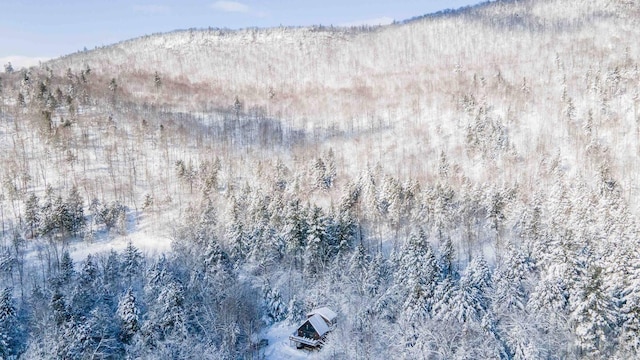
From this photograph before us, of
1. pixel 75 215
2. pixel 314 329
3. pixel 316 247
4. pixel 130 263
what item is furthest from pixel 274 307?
pixel 75 215

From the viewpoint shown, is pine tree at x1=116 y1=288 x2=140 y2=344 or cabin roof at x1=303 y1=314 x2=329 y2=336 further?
cabin roof at x1=303 y1=314 x2=329 y2=336

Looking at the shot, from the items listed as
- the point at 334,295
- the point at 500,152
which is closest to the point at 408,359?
the point at 334,295

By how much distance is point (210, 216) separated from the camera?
237 feet

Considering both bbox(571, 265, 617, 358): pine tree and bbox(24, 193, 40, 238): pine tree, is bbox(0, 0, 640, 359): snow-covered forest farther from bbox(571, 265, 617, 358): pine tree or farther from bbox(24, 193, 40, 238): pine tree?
bbox(24, 193, 40, 238): pine tree

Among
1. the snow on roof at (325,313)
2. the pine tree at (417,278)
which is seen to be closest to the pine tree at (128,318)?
the snow on roof at (325,313)

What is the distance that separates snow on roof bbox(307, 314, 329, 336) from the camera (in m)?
43.8

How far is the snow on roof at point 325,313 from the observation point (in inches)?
1810

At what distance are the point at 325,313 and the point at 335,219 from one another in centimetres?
1940

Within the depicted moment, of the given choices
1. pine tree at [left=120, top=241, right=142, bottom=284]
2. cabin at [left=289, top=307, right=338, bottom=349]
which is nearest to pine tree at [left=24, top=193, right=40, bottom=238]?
pine tree at [left=120, top=241, right=142, bottom=284]

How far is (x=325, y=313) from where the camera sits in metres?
46.4

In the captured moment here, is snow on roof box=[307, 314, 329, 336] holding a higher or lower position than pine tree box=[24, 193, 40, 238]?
lower

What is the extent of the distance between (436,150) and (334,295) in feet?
245

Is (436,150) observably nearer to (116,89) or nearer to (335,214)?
(335,214)

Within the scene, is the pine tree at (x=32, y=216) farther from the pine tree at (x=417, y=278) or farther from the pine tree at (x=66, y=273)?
the pine tree at (x=417, y=278)
